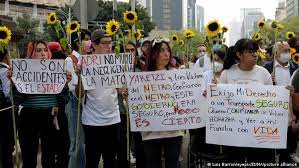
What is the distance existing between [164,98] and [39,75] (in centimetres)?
150

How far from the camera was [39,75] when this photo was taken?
195 inches

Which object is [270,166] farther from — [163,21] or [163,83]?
[163,21]

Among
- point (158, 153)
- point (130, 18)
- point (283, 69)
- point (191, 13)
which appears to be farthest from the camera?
point (191, 13)

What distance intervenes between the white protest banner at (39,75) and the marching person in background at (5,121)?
495 millimetres

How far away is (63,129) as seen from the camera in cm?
565

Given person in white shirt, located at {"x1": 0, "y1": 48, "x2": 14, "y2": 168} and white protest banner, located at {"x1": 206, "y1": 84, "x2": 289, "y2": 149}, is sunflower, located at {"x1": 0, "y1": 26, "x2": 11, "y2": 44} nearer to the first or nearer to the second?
person in white shirt, located at {"x1": 0, "y1": 48, "x2": 14, "y2": 168}

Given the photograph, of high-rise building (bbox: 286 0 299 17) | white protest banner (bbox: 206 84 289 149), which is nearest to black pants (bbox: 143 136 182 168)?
white protest banner (bbox: 206 84 289 149)

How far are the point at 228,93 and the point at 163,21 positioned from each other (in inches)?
5713

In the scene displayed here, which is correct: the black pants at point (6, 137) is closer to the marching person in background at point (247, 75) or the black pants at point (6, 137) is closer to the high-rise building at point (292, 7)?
the marching person in background at point (247, 75)

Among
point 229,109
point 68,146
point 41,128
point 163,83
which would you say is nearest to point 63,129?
point 68,146

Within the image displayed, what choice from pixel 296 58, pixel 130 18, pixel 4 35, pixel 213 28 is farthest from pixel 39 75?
pixel 296 58

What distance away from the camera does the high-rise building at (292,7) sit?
126331 millimetres

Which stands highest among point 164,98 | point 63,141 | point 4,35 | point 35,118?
point 4,35

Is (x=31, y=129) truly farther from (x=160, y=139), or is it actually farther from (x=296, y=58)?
(x=296, y=58)
